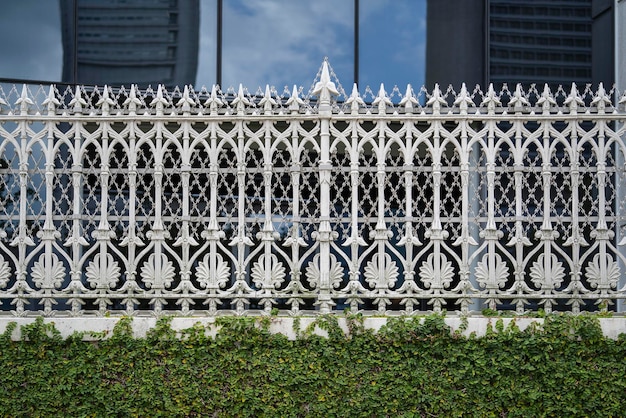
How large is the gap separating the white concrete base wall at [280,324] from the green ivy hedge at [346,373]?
0.05 m

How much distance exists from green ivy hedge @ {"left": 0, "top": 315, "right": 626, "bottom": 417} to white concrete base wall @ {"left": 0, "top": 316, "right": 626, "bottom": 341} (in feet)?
0.17

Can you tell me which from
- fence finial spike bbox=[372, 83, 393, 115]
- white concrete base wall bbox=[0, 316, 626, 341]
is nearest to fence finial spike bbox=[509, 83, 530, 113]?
fence finial spike bbox=[372, 83, 393, 115]

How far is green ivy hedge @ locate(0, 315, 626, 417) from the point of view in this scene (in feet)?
16.3

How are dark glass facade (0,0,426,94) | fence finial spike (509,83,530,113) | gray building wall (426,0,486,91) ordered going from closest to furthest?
fence finial spike (509,83,530,113)
dark glass facade (0,0,426,94)
gray building wall (426,0,486,91)

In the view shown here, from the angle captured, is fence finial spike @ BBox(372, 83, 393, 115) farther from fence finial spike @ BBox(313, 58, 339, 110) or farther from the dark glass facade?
the dark glass facade

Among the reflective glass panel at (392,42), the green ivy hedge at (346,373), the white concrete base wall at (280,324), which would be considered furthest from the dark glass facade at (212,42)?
the green ivy hedge at (346,373)

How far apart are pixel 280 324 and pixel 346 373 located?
2.05 feet

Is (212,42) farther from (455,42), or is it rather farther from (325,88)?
(325,88)

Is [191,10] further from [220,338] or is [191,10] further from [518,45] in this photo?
[220,338]

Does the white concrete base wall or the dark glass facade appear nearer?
the white concrete base wall

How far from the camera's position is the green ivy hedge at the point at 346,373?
Result: 498cm

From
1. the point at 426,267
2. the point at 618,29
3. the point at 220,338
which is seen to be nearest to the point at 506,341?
the point at 426,267

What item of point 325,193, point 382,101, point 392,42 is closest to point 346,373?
point 325,193

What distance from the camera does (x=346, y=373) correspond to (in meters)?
5.00
